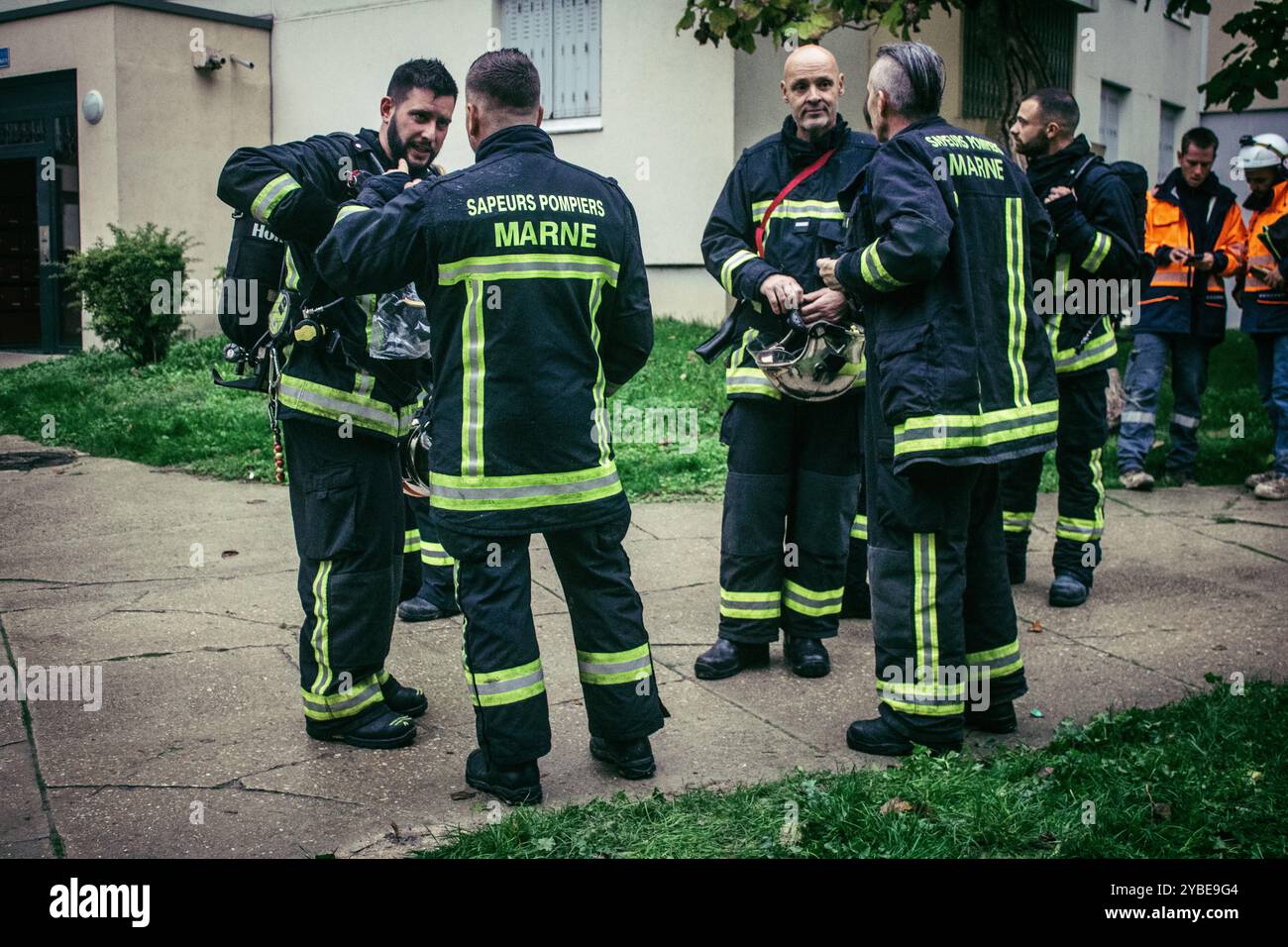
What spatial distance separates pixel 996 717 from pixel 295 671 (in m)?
2.61

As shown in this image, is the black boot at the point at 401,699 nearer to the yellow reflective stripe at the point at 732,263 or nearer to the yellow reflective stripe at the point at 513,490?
the yellow reflective stripe at the point at 513,490

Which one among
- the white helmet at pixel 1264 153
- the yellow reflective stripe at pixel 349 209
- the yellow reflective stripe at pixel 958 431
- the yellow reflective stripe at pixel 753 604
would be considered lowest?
the yellow reflective stripe at pixel 753 604

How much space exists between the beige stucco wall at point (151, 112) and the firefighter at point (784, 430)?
37.6ft

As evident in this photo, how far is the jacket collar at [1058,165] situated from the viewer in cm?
583

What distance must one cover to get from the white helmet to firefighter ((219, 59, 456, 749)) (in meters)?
6.32

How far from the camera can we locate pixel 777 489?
16.4ft

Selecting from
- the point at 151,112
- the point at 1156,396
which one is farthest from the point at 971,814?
the point at 151,112

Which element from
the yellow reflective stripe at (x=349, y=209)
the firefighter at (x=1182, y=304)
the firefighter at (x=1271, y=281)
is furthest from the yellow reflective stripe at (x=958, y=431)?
the firefighter at (x=1271, y=281)

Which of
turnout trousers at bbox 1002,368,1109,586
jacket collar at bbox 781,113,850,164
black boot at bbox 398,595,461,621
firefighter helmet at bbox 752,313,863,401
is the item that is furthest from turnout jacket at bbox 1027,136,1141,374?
black boot at bbox 398,595,461,621

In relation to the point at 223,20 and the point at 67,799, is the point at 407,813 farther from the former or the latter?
the point at 223,20

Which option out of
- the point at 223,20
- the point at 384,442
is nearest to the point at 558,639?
the point at 384,442

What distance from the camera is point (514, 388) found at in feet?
12.1

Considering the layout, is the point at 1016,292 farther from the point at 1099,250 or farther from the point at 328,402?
the point at 328,402

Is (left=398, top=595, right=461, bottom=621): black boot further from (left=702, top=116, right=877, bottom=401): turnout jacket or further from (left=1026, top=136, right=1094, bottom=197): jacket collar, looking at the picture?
(left=1026, top=136, right=1094, bottom=197): jacket collar
